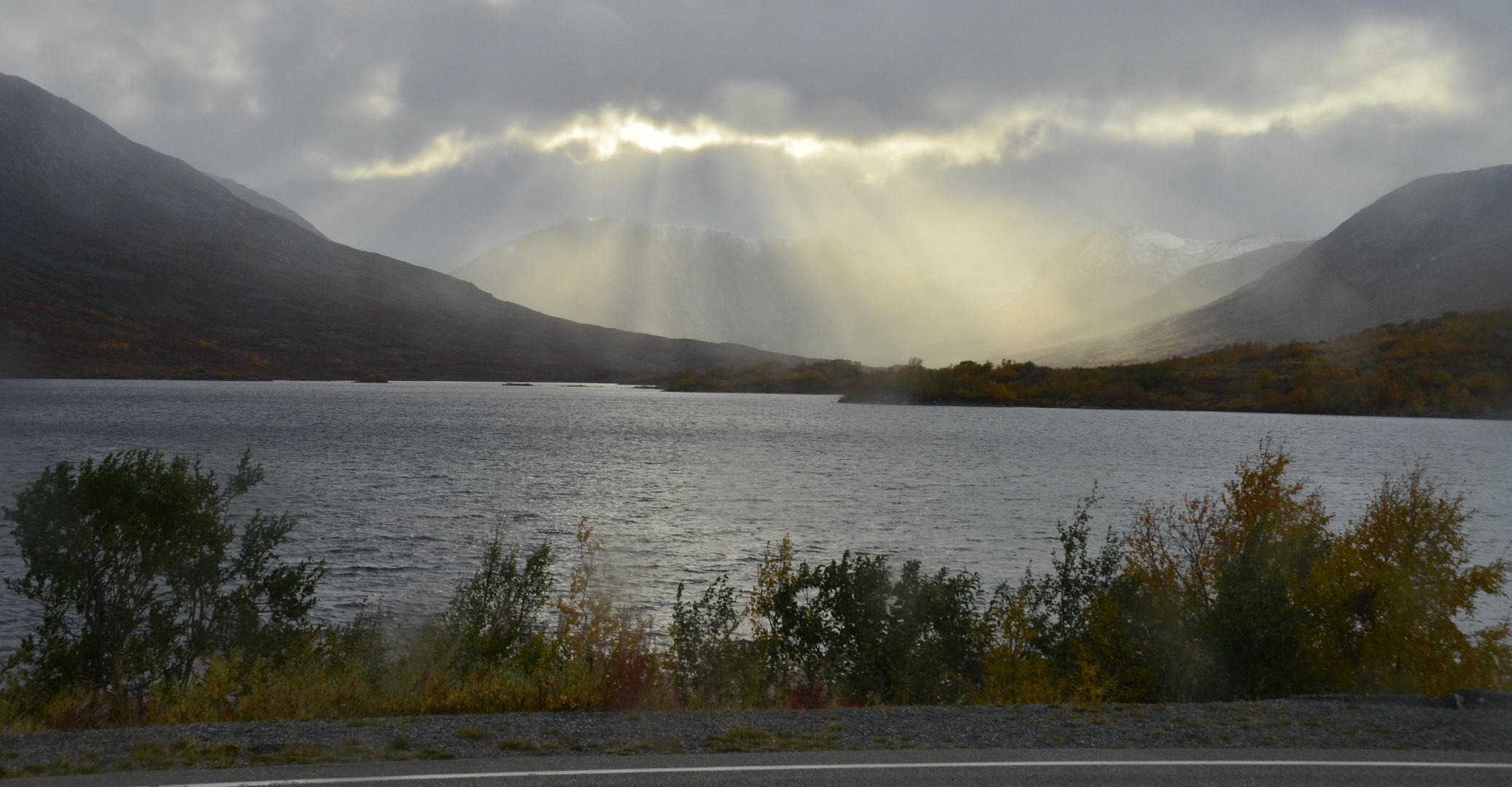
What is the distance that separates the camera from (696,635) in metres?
21.9

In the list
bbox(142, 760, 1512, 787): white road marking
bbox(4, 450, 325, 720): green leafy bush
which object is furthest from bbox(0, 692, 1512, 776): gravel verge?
bbox(4, 450, 325, 720): green leafy bush

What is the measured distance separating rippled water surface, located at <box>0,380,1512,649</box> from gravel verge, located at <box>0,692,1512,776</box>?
53.8 ft

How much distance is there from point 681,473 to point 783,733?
189ft

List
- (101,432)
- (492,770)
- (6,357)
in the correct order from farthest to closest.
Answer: (6,357) < (101,432) < (492,770)

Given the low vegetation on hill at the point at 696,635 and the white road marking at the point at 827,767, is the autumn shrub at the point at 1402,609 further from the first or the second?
the white road marking at the point at 827,767

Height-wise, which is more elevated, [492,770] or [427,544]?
[492,770]

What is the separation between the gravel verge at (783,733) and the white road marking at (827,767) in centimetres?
83

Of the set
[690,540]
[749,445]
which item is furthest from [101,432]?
[690,540]

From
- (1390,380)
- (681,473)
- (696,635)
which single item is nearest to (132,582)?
(696,635)

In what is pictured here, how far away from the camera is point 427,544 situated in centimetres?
3950

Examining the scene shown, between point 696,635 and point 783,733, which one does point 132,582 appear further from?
point 783,733

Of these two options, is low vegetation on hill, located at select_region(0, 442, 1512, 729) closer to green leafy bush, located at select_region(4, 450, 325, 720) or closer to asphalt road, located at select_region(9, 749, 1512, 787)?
green leafy bush, located at select_region(4, 450, 325, 720)

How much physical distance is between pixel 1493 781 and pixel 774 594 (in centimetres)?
1585

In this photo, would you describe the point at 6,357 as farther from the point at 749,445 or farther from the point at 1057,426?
the point at 1057,426
